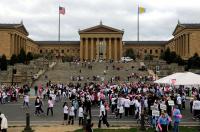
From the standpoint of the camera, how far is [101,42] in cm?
15375

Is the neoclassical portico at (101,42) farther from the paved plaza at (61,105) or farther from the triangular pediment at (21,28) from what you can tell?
the paved plaza at (61,105)

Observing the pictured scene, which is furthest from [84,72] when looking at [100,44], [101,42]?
[101,42]

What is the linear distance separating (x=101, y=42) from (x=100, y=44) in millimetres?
807

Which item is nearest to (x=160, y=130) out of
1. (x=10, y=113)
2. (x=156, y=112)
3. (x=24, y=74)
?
(x=156, y=112)

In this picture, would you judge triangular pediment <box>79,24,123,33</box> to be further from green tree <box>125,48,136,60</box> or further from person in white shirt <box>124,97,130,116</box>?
person in white shirt <box>124,97,130,116</box>

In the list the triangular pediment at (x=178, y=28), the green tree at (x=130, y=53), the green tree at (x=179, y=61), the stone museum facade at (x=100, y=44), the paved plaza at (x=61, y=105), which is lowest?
the paved plaza at (x=61, y=105)

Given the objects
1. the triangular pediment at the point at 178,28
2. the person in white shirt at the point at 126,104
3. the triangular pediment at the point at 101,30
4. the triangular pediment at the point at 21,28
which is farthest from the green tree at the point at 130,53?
the person in white shirt at the point at 126,104

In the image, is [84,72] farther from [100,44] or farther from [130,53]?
[130,53]

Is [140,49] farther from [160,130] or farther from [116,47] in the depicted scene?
[160,130]

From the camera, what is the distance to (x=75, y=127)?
27766 millimetres

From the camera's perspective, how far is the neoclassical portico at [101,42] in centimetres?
15062

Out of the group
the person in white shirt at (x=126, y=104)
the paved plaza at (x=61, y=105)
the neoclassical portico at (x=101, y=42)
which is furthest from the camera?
the neoclassical portico at (x=101, y=42)

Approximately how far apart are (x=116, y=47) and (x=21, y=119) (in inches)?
A: 4851

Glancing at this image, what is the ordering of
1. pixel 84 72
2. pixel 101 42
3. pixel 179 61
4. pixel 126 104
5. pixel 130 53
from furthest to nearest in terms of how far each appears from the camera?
pixel 130 53
pixel 101 42
pixel 179 61
pixel 84 72
pixel 126 104
